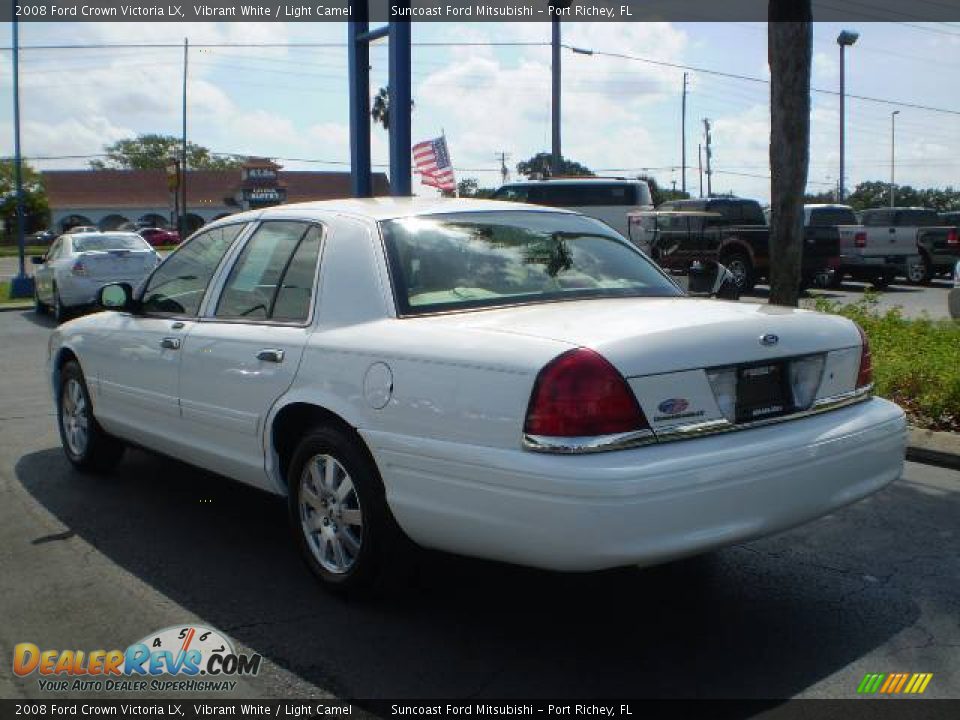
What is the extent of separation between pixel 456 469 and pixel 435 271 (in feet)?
3.44

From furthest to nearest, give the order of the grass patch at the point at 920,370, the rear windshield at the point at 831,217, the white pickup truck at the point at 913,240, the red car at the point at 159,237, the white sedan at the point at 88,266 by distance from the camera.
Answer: the red car at the point at 159,237 → the white pickup truck at the point at 913,240 → the rear windshield at the point at 831,217 → the white sedan at the point at 88,266 → the grass patch at the point at 920,370

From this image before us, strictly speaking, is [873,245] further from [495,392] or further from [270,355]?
[495,392]

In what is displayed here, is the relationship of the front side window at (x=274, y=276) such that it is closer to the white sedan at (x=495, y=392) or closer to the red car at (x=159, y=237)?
the white sedan at (x=495, y=392)

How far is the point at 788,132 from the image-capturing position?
8523 mm

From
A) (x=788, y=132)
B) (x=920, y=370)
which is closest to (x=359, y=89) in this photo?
(x=788, y=132)

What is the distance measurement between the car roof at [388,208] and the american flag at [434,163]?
50.4 ft

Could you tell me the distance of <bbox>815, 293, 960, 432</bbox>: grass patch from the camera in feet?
22.9

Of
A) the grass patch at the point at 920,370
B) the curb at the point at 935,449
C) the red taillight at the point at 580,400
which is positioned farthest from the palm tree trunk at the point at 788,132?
the red taillight at the point at 580,400

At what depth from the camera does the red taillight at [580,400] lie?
3352mm

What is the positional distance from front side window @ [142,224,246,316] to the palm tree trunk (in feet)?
16.7

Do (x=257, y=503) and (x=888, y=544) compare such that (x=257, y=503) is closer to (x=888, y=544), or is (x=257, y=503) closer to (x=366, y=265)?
(x=366, y=265)

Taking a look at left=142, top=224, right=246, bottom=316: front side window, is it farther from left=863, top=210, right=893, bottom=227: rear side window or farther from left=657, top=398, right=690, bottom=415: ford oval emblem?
left=863, top=210, right=893, bottom=227: rear side window

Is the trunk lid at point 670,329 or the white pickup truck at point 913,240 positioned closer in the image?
the trunk lid at point 670,329

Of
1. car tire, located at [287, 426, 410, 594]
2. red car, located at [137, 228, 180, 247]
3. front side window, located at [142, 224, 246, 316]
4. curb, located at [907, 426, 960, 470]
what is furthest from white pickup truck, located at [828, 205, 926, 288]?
red car, located at [137, 228, 180, 247]
